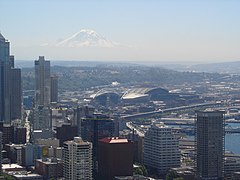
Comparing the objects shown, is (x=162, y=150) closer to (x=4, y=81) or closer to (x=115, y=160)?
(x=115, y=160)

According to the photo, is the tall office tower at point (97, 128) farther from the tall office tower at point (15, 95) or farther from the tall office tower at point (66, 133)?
the tall office tower at point (15, 95)

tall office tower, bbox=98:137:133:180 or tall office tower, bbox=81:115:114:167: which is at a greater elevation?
tall office tower, bbox=81:115:114:167

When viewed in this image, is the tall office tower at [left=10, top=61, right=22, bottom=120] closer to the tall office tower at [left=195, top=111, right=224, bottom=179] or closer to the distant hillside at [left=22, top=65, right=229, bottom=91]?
the tall office tower at [left=195, top=111, right=224, bottom=179]

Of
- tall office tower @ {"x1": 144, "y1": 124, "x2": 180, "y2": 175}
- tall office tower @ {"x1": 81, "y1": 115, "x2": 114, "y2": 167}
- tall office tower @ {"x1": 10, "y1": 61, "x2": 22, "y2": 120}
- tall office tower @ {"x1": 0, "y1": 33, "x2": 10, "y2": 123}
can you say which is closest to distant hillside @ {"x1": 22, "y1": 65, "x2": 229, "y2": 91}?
tall office tower @ {"x1": 0, "y1": 33, "x2": 10, "y2": 123}

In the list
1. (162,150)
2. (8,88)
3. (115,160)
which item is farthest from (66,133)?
(8,88)

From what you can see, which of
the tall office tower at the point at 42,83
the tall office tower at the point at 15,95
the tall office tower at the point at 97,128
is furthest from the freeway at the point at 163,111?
the tall office tower at the point at 97,128
